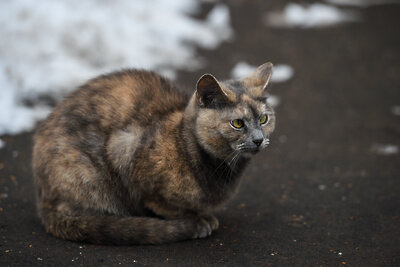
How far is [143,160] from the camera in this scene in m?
4.11

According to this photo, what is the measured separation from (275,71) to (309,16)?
89.2 inches

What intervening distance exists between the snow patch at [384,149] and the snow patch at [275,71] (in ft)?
7.33

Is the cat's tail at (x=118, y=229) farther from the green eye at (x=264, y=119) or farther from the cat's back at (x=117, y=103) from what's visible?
the green eye at (x=264, y=119)

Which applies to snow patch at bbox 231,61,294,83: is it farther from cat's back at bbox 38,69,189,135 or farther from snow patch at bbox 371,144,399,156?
cat's back at bbox 38,69,189,135

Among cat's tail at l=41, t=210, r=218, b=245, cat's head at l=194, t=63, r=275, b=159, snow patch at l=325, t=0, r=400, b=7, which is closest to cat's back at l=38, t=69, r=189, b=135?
cat's head at l=194, t=63, r=275, b=159

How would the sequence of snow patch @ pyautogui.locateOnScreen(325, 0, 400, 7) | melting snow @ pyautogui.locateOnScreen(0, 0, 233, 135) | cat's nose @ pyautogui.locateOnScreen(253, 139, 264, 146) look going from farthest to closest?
snow patch @ pyautogui.locateOnScreen(325, 0, 400, 7), melting snow @ pyautogui.locateOnScreen(0, 0, 233, 135), cat's nose @ pyautogui.locateOnScreen(253, 139, 264, 146)

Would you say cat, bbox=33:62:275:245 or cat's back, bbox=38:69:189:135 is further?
cat's back, bbox=38:69:189:135

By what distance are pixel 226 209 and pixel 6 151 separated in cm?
272

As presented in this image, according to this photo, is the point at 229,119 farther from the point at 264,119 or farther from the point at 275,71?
the point at 275,71

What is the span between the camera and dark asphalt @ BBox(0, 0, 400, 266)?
3.88m

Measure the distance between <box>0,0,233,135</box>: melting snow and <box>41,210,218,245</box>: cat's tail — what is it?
2731mm

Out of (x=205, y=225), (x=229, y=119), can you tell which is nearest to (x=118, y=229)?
(x=205, y=225)

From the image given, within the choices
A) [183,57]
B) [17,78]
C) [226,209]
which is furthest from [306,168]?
[17,78]

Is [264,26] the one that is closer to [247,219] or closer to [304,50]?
[304,50]
